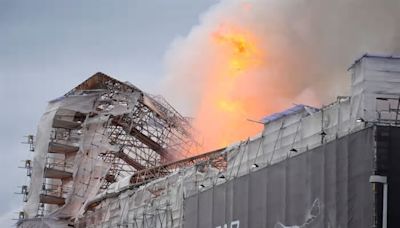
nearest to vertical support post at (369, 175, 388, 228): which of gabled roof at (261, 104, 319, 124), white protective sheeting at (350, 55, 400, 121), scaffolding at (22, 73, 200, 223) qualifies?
white protective sheeting at (350, 55, 400, 121)

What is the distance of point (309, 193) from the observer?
32219 mm

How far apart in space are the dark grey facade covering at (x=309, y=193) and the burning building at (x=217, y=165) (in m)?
0.04

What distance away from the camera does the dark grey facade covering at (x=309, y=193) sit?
28.9m

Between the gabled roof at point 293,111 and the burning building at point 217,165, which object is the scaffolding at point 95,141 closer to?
the burning building at point 217,165

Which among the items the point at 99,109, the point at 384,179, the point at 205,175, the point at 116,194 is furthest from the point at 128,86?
the point at 384,179

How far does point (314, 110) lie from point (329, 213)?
641 cm

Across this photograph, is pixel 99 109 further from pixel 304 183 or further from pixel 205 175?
pixel 304 183

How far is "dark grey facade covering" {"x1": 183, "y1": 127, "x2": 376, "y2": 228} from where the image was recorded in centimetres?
2889

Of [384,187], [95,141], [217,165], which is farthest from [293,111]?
[95,141]

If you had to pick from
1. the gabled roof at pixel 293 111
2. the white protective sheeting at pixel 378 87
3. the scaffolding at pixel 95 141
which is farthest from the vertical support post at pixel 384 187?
the scaffolding at pixel 95 141

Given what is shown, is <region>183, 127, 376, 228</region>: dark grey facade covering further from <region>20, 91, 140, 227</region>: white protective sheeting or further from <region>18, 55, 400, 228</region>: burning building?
<region>20, 91, 140, 227</region>: white protective sheeting

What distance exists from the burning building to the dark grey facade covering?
4cm

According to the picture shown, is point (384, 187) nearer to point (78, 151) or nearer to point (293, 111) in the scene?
point (293, 111)

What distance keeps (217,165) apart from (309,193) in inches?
629
